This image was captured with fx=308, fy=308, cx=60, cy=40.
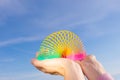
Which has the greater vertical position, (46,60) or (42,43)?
(42,43)

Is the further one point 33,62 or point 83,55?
point 83,55

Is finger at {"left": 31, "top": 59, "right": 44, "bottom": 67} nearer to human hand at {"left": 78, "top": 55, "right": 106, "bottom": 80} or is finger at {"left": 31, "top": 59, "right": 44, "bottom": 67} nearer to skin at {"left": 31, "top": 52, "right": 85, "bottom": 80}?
skin at {"left": 31, "top": 52, "right": 85, "bottom": 80}

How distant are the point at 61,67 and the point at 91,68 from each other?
30.2 inches

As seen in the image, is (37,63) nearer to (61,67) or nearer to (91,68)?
(61,67)

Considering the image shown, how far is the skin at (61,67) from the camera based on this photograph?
7.61 meters

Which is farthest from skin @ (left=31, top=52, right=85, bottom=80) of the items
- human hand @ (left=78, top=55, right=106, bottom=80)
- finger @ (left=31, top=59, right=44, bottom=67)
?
human hand @ (left=78, top=55, right=106, bottom=80)

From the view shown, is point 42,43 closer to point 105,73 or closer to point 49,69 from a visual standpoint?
point 49,69

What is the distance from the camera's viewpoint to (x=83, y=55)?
27.4 ft

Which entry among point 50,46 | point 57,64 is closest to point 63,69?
point 57,64

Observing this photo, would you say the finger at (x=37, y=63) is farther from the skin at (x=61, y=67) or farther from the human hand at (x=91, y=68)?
the human hand at (x=91, y=68)

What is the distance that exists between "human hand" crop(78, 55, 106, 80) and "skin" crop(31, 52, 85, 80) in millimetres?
217

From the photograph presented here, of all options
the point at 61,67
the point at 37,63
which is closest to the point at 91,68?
the point at 61,67

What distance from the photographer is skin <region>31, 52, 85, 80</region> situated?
25.0 ft

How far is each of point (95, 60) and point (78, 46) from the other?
66 cm
